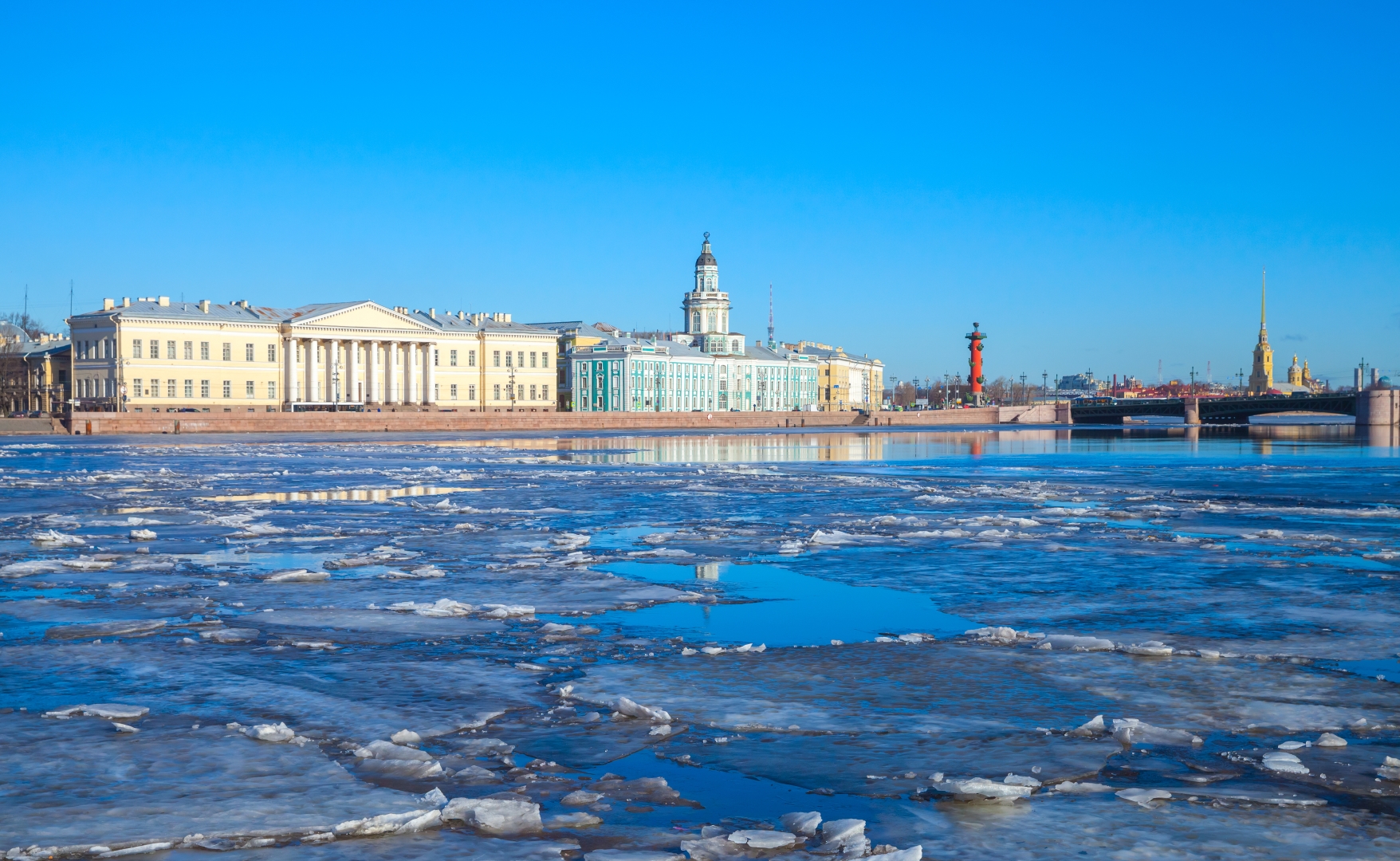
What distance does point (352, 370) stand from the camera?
88562mm

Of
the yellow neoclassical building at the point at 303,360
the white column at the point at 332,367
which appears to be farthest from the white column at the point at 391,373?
the white column at the point at 332,367

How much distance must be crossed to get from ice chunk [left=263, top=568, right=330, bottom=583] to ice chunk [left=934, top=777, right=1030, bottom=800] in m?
6.67

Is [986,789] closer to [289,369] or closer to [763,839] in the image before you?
[763,839]

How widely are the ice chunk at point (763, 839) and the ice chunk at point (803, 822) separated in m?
0.05

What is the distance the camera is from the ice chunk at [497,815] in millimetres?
4164

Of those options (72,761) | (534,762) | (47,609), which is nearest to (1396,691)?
(534,762)

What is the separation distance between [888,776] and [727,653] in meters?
2.43

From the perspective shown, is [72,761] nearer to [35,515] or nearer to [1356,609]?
[1356,609]

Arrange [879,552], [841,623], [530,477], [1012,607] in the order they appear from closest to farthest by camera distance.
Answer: [841,623], [1012,607], [879,552], [530,477]

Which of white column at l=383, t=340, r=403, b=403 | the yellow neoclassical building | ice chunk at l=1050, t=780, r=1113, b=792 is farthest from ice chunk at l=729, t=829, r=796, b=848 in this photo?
white column at l=383, t=340, r=403, b=403

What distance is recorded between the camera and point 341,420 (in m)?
71.8

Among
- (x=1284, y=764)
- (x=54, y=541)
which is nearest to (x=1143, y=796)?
(x=1284, y=764)

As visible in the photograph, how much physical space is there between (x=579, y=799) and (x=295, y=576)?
6.19m

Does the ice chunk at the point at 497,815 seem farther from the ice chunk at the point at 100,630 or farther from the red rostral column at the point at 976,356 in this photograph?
the red rostral column at the point at 976,356
